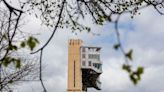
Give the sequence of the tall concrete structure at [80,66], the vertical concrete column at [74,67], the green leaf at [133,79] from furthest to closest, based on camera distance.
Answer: the vertical concrete column at [74,67]
the tall concrete structure at [80,66]
the green leaf at [133,79]

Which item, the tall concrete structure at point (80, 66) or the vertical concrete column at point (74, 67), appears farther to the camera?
the vertical concrete column at point (74, 67)

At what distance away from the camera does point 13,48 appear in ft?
13.1

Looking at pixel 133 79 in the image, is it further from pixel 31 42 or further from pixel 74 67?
pixel 74 67

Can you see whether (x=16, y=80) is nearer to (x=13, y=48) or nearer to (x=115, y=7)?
(x=115, y=7)

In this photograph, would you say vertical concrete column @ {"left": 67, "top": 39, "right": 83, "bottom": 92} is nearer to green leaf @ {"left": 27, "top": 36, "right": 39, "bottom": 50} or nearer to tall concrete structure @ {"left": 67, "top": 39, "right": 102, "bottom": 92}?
tall concrete structure @ {"left": 67, "top": 39, "right": 102, "bottom": 92}

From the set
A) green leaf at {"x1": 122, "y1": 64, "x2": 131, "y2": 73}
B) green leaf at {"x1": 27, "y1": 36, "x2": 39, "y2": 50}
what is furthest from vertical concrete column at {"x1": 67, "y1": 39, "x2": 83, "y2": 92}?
green leaf at {"x1": 122, "y1": 64, "x2": 131, "y2": 73}

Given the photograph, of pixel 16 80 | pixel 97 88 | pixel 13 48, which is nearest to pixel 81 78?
pixel 97 88

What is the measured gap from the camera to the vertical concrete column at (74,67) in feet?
260

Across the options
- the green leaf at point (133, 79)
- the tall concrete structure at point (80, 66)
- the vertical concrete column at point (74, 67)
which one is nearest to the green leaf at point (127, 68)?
the green leaf at point (133, 79)

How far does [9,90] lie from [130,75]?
14860 mm

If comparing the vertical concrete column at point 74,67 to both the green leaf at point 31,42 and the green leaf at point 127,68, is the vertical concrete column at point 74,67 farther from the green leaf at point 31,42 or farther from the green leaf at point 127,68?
the green leaf at point 127,68

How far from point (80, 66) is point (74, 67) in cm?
114

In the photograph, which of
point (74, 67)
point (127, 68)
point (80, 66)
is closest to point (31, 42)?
point (127, 68)

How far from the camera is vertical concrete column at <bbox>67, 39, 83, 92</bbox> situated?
79250 millimetres
